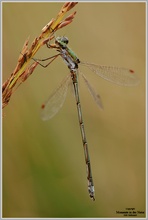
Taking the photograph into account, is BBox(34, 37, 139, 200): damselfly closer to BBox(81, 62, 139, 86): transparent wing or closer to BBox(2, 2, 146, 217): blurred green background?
BBox(81, 62, 139, 86): transparent wing

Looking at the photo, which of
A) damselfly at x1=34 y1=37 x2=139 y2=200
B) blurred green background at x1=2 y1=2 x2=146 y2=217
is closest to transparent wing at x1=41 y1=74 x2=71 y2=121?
damselfly at x1=34 y1=37 x2=139 y2=200

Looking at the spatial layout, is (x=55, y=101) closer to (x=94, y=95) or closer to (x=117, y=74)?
(x=94, y=95)

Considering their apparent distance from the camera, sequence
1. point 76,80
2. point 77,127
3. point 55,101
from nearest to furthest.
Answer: point 55,101 < point 76,80 < point 77,127

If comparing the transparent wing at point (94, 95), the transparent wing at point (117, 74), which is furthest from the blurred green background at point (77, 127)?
the transparent wing at point (117, 74)

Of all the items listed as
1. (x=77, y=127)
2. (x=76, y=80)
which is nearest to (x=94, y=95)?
(x=76, y=80)

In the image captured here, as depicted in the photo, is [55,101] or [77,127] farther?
[77,127]

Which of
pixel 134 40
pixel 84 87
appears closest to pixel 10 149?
pixel 84 87

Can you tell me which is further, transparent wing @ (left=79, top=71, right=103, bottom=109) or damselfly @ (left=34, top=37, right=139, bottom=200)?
transparent wing @ (left=79, top=71, right=103, bottom=109)
